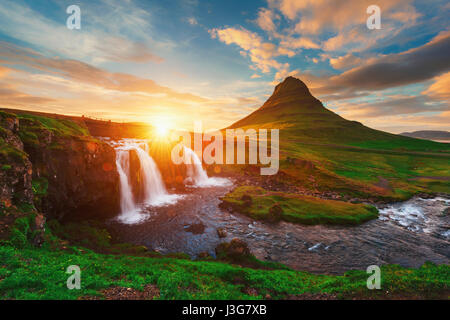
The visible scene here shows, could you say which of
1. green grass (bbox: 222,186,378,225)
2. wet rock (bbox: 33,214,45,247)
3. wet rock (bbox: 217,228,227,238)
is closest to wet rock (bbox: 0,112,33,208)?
wet rock (bbox: 33,214,45,247)

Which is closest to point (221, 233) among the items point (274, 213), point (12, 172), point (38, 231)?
point (274, 213)

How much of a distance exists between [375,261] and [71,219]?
34955 millimetres

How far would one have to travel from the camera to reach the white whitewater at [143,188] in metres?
28.3

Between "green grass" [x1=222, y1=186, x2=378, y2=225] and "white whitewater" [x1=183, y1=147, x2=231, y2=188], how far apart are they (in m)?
14.1

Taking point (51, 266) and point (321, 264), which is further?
point (321, 264)

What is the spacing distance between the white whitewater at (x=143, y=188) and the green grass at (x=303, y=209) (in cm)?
1300

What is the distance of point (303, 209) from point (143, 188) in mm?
29407

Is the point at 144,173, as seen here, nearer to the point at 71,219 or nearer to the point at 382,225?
the point at 71,219

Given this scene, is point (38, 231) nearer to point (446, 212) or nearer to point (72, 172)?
point (72, 172)

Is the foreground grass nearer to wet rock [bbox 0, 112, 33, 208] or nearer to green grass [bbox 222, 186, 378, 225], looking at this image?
wet rock [bbox 0, 112, 33, 208]

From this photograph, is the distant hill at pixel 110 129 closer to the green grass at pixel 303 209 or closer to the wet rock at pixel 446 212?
the green grass at pixel 303 209
